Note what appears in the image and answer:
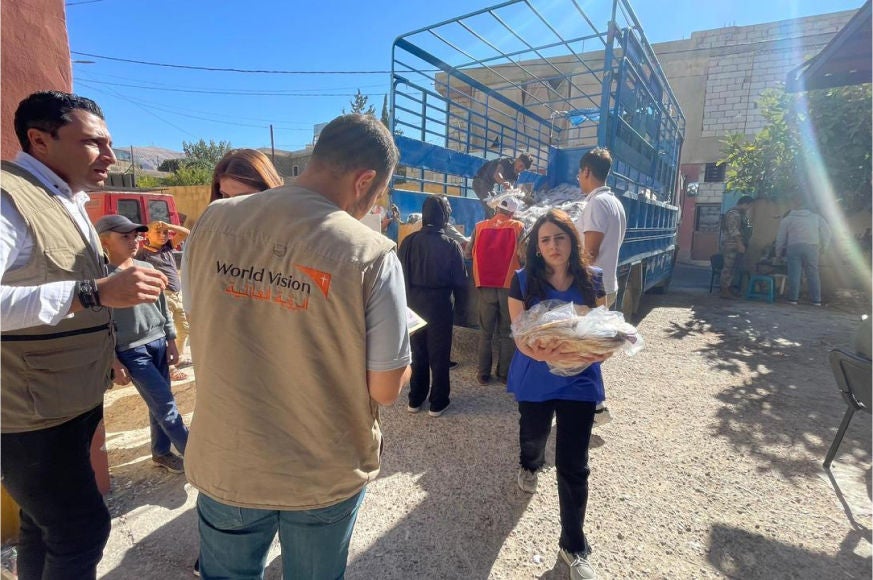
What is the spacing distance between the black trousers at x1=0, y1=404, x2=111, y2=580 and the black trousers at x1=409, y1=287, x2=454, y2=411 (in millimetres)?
2331

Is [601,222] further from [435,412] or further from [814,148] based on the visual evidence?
[814,148]

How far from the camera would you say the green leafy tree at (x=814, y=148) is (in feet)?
26.5

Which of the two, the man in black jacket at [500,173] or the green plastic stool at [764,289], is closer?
the man in black jacket at [500,173]

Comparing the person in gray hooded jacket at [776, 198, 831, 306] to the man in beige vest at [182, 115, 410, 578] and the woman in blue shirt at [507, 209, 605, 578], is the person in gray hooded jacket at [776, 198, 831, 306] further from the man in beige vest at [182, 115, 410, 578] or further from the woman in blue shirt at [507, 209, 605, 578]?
the man in beige vest at [182, 115, 410, 578]

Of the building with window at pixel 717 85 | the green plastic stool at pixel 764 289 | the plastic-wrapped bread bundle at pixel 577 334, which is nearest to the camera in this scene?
the plastic-wrapped bread bundle at pixel 577 334

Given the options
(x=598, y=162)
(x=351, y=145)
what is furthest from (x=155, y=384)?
(x=598, y=162)

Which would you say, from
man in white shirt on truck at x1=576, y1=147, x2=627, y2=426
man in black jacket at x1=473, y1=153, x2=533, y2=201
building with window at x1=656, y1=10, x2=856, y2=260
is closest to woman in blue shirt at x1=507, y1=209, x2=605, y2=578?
man in white shirt on truck at x1=576, y1=147, x2=627, y2=426

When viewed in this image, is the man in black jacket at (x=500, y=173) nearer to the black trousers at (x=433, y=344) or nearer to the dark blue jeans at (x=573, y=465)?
the black trousers at (x=433, y=344)

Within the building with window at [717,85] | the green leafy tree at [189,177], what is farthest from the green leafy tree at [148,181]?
the building with window at [717,85]

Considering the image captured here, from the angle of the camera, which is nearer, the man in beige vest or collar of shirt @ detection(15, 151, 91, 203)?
the man in beige vest

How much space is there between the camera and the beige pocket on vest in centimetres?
139

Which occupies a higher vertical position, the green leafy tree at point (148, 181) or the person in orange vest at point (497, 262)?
the green leafy tree at point (148, 181)

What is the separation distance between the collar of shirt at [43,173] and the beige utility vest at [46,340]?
1.2 inches

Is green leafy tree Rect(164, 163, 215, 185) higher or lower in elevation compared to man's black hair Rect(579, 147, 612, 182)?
higher
